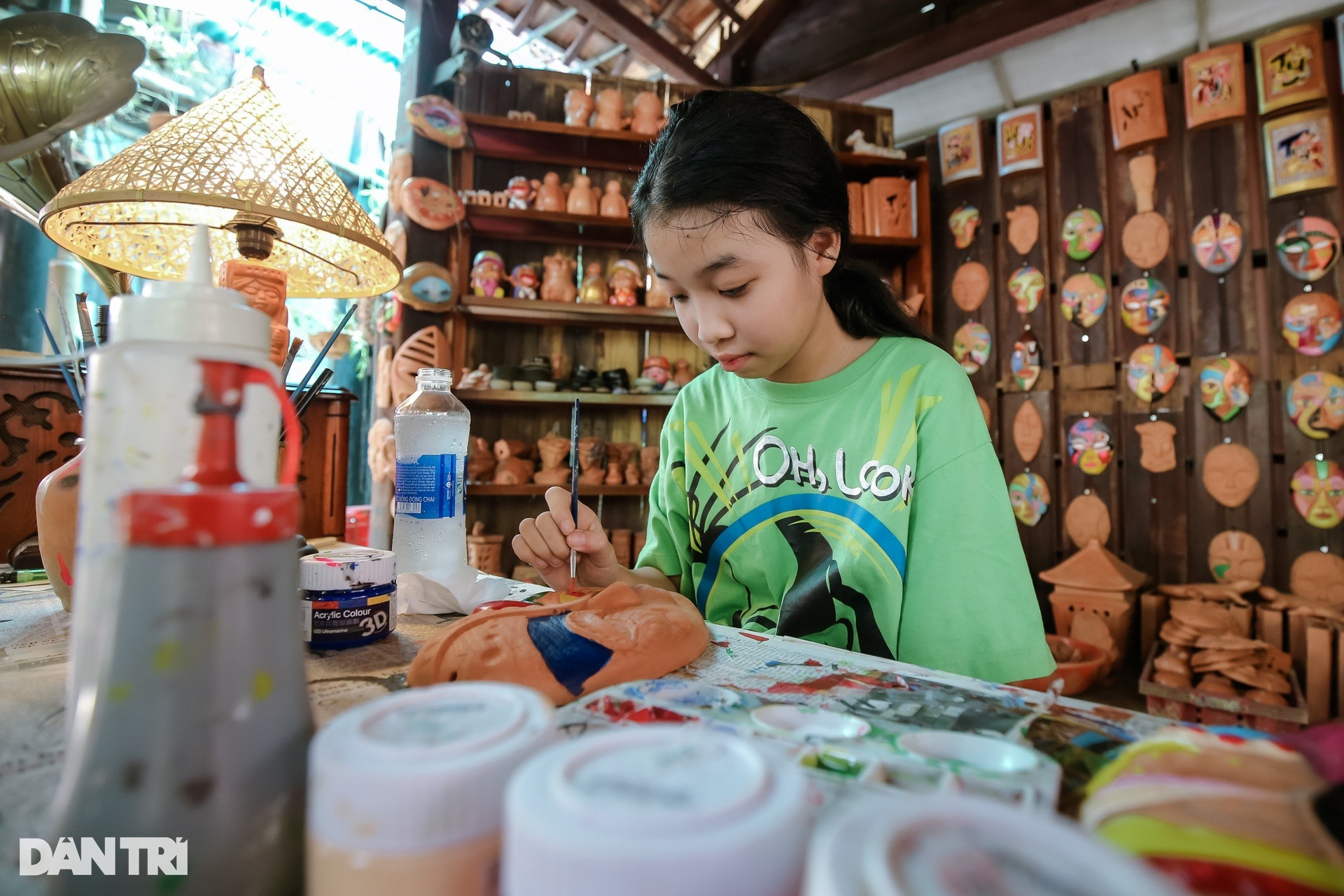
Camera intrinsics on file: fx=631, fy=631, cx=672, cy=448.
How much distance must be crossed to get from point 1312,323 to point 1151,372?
1.83 feet

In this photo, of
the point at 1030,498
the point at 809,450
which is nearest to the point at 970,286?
the point at 1030,498

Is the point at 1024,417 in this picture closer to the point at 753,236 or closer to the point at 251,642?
the point at 753,236

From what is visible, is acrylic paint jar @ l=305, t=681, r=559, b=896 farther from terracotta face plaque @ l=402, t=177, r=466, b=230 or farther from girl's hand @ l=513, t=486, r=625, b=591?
terracotta face plaque @ l=402, t=177, r=466, b=230

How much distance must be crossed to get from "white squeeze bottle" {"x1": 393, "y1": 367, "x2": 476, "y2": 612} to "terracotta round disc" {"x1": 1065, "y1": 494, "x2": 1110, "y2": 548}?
314 centimetres

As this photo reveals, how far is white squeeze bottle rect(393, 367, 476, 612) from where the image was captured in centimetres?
92

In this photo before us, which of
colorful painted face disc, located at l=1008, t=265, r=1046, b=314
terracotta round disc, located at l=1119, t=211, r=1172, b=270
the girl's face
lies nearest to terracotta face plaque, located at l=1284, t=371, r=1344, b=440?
terracotta round disc, located at l=1119, t=211, r=1172, b=270

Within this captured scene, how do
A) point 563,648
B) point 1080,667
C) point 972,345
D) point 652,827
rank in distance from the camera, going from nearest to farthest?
point 652,827 < point 563,648 < point 1080,667 < point 972,345

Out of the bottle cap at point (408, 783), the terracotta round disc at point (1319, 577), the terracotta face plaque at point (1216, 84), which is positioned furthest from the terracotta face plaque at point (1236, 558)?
the bottle cap at point (408, 783)

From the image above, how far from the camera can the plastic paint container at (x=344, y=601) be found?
0.70 metres

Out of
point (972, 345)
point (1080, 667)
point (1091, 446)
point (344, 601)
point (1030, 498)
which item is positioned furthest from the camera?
point (972, 345)

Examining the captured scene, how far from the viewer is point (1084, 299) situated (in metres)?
3.13

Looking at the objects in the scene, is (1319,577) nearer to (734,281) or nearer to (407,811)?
(734,281)

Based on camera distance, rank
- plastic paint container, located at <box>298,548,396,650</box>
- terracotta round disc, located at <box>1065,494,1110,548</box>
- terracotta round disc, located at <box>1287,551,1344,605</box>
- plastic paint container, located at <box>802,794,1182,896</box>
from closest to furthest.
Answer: plastic paint container, located at <box>802,794,1182,896</box>
plastic paint container, located at <box>298,548,396,650</box>
terracotta round disc, located at <box>1287,551,1344,605</box>
terracotta round disc, located at <box>1065,494,1110,548</box>

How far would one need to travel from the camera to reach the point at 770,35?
3918 mm
